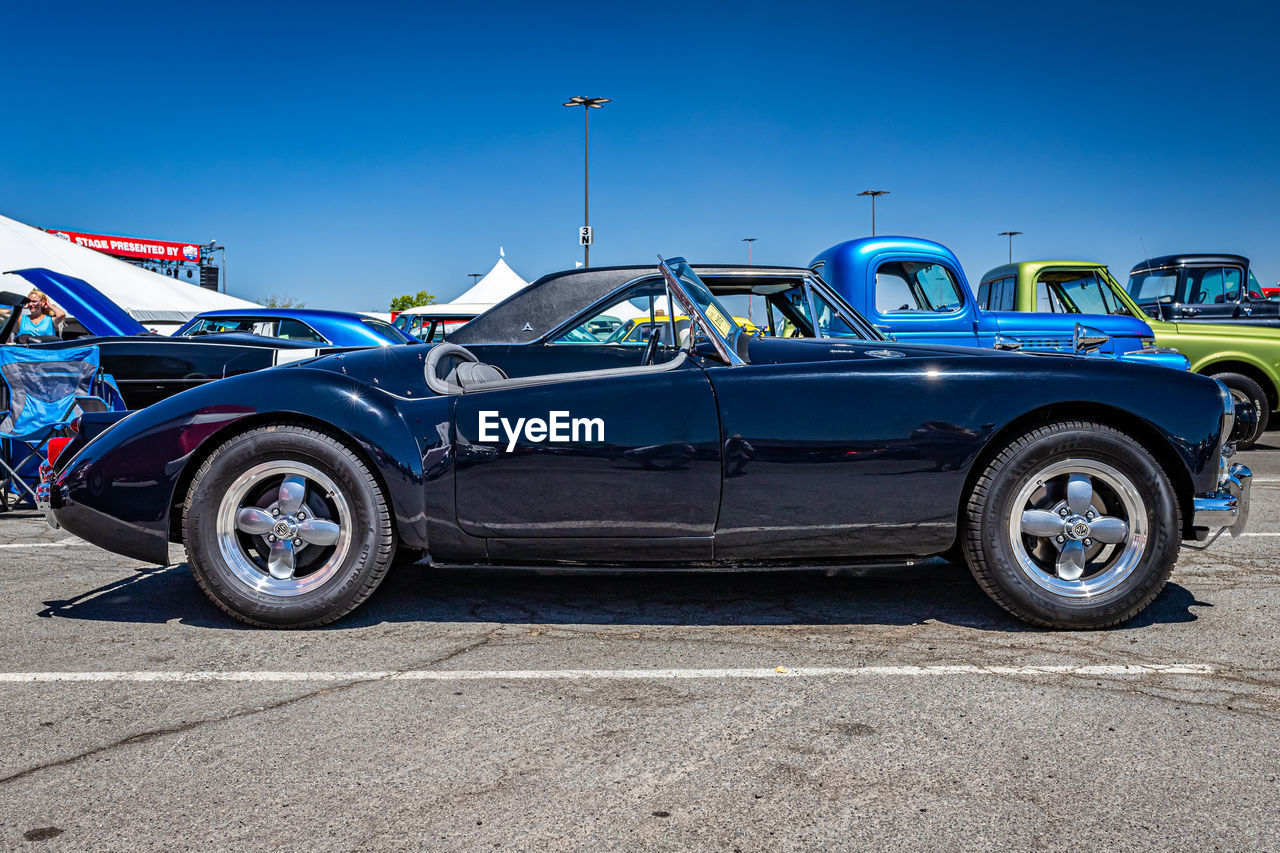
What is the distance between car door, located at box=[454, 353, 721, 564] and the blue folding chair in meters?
3.68

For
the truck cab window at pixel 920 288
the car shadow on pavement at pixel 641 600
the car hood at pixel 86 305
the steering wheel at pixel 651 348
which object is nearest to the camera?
the car shadow on pavement at pixel 641 600

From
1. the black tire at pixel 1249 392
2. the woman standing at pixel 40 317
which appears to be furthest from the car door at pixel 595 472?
the black tire at pixel 1249 392

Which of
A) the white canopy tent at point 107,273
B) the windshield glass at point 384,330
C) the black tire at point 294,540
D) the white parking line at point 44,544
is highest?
the white canopy tent at point 107,273

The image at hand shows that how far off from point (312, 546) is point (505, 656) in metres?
0.85

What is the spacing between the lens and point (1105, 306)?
33.9 ft

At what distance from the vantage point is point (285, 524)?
3.48 metres

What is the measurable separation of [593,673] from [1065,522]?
1674 millimetres

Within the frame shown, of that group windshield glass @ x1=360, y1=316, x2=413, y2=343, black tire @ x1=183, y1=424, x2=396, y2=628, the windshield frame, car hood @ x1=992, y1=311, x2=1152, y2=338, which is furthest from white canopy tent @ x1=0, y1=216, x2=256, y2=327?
the windshield frame

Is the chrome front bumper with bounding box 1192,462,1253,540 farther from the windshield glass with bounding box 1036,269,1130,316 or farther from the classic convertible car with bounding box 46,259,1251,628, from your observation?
the windshield glass with bounding box 1036,269,1130,316

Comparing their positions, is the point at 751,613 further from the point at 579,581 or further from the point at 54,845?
the point at 54,845

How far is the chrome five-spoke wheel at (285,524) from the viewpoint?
3486 millimetres

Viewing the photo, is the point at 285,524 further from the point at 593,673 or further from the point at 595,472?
the point at 593,673

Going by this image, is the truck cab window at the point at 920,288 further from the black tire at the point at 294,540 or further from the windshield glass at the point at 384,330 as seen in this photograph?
the black tire at the point at 294,540

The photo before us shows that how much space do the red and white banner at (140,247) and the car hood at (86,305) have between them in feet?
183
